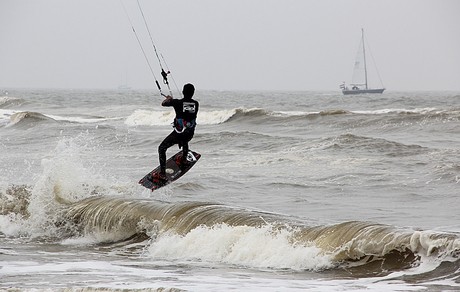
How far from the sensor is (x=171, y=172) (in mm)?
9883

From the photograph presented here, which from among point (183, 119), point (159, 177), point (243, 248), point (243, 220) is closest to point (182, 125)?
point (183, 119)

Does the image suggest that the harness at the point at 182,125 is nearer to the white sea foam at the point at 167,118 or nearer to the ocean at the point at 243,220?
the ocean at the point at 243,220

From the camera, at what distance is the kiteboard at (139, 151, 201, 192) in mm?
9680

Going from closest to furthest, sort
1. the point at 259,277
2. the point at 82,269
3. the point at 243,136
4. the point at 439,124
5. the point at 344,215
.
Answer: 1. the point at 259,277
2. the point at 82,269
3. the point at 344,215
4. the point at 243,136
5. the point at 439,124

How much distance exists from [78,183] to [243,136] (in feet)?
36.2

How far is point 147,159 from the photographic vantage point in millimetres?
15852

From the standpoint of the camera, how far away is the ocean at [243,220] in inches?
211

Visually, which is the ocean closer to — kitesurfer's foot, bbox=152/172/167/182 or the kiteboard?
the kiteboard

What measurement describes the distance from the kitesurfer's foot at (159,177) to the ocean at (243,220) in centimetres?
49

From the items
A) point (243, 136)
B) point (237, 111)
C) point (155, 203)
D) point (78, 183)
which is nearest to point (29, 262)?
point (155, 203)

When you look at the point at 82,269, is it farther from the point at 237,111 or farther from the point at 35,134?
the point at 237,111

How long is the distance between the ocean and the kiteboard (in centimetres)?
37

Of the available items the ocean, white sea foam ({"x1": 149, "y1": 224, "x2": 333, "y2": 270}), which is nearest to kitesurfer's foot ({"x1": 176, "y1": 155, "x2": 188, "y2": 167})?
the ocean

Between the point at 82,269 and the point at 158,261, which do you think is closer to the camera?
the point at 82,269
